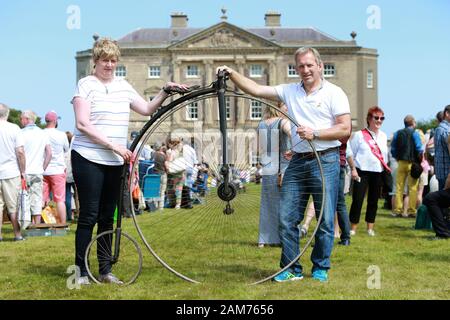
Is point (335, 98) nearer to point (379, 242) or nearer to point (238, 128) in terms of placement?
point (238, 128)

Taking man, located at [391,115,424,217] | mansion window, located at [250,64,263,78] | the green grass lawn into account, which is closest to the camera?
the green grass lawn

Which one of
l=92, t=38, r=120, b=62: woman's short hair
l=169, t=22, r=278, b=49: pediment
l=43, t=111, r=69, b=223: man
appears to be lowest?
l=43, t=111, r=69, b=223: man

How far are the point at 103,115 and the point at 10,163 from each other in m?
4.49

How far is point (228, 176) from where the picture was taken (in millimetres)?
6262

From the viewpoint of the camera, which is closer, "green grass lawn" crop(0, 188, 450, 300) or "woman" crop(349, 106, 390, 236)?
"green grass lawn" crop(0, 188, 450, 300)

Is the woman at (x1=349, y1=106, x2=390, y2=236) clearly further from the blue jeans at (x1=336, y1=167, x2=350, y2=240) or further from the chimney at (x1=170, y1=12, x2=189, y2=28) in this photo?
the chimney at (x1=170, y1=12, x2=189, y2=28)

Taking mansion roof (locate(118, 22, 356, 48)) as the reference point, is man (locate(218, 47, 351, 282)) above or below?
below

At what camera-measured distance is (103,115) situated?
6281mm

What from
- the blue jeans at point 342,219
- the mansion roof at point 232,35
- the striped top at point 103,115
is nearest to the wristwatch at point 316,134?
the striped top at point 103,115

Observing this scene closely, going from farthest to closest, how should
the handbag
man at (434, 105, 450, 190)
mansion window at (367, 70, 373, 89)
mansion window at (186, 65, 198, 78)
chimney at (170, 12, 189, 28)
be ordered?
mansion window at (367, 70, 373, 89) → chimney at (170, 12, 189, 28) → mansion window at (186, 65, 198, 78) → man at (434, 105, 450, 190) → the handbag

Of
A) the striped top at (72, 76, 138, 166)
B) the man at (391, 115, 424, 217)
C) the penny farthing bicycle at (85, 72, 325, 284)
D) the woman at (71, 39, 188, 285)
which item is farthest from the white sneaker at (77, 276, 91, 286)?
the man at (391, 115, 424, 217)

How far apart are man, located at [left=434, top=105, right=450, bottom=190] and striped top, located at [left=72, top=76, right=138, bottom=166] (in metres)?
6.49

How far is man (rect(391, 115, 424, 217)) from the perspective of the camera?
14.4 meters

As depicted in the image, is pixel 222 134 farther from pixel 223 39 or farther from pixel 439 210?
pixel 223 39
